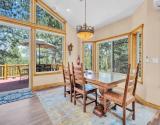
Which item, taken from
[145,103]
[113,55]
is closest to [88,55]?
[113,55]

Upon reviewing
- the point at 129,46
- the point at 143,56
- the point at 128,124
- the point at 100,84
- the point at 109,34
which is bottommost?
the point at 128,124

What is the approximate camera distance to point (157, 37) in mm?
2979

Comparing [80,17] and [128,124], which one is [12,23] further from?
[128,124]

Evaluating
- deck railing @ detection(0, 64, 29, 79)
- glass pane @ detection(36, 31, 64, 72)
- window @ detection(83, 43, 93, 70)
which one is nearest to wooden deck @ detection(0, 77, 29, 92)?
deck railing @ detection(0, 64, 29, 79)

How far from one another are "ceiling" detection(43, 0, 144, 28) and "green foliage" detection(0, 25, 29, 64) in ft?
6.57

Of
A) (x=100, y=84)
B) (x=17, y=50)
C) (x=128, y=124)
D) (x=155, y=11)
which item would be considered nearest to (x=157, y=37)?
(x=155, y=11)

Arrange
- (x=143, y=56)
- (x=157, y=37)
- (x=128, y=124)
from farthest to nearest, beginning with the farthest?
(x=143, y=56) < (x=157, y=37) < (x=128, y=124)

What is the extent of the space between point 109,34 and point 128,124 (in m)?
3.64

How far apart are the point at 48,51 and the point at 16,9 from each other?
1.95 metres

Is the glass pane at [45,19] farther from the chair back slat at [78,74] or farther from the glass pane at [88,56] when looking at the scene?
the chair back slat at [78,74]

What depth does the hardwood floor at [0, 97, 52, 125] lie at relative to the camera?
7.88 ft

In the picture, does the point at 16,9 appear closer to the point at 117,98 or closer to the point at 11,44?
the point at 11,44

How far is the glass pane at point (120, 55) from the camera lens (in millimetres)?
4691

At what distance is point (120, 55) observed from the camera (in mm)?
4922
